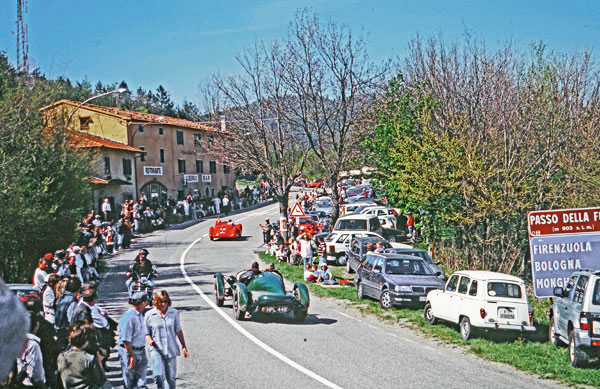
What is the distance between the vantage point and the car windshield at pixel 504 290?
15.5 meters

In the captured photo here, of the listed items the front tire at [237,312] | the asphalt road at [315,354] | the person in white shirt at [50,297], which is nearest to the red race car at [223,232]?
the asphalt road at [315,354]

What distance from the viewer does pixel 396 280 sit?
19844 millimetres

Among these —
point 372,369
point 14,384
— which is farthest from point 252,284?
A: point 14,384

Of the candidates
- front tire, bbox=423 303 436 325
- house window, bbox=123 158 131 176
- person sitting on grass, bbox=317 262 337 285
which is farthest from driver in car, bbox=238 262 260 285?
house window, bbox=123 158 131 176

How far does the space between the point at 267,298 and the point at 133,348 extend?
26.2ft

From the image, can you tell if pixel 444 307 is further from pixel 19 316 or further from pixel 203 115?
pixel 203 115

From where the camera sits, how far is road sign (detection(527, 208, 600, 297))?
634 inches

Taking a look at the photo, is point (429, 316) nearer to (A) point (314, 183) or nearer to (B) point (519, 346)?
(B) point (519, 346)

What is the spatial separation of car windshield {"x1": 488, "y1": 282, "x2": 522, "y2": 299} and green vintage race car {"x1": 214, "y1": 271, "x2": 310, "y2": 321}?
4.94m

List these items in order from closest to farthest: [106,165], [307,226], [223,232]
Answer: [307,226]
[223,232]
[106,165]

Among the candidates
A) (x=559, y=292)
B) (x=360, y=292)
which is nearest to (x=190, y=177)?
(x=360, y=292)

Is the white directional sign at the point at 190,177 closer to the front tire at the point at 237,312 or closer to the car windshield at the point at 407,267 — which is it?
the car windshield at the point at 407,267

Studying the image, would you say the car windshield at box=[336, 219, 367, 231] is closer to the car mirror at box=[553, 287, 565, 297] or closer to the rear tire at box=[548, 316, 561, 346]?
the rear tire at box=[548, 316, 561, 346]

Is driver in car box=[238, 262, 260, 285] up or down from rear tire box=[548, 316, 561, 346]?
up
